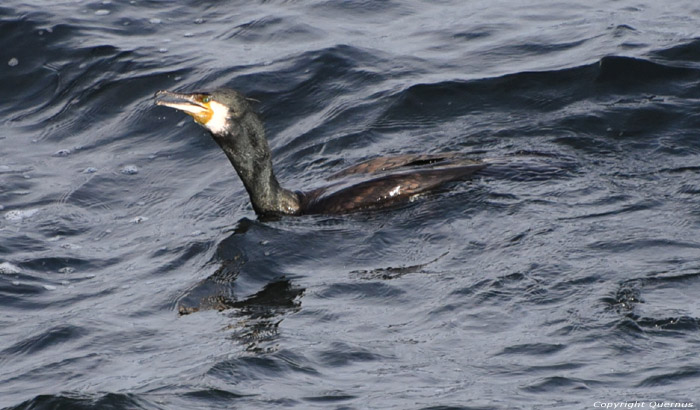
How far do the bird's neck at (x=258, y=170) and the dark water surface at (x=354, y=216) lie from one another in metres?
0.18

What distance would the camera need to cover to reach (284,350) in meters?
6.27

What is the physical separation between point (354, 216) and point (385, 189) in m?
0.29

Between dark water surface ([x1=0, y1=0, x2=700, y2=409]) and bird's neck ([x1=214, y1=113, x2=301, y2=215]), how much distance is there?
179 millimetres

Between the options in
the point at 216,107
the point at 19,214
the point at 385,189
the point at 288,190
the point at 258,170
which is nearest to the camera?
the point at 216,107

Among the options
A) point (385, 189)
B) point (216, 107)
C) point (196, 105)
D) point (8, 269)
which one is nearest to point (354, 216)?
point (385, 189)

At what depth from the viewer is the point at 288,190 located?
28.8 ft

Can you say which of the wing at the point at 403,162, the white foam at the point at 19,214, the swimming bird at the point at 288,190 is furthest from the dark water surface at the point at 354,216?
the wing at the point at 403,162

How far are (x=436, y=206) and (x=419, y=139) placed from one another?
171cm

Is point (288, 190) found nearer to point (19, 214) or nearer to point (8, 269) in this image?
point (8, 269)

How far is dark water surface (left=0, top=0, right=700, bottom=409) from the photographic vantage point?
5891 millimetres

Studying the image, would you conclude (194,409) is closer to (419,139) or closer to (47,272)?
(47,272)

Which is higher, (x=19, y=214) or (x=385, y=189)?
(x=385, y=189)

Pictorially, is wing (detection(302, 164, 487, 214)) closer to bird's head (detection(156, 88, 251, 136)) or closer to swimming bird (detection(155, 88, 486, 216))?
swimming bird (detection(155, 88, 486, 216))

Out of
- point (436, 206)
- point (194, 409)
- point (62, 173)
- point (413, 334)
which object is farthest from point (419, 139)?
point (194, 409)
